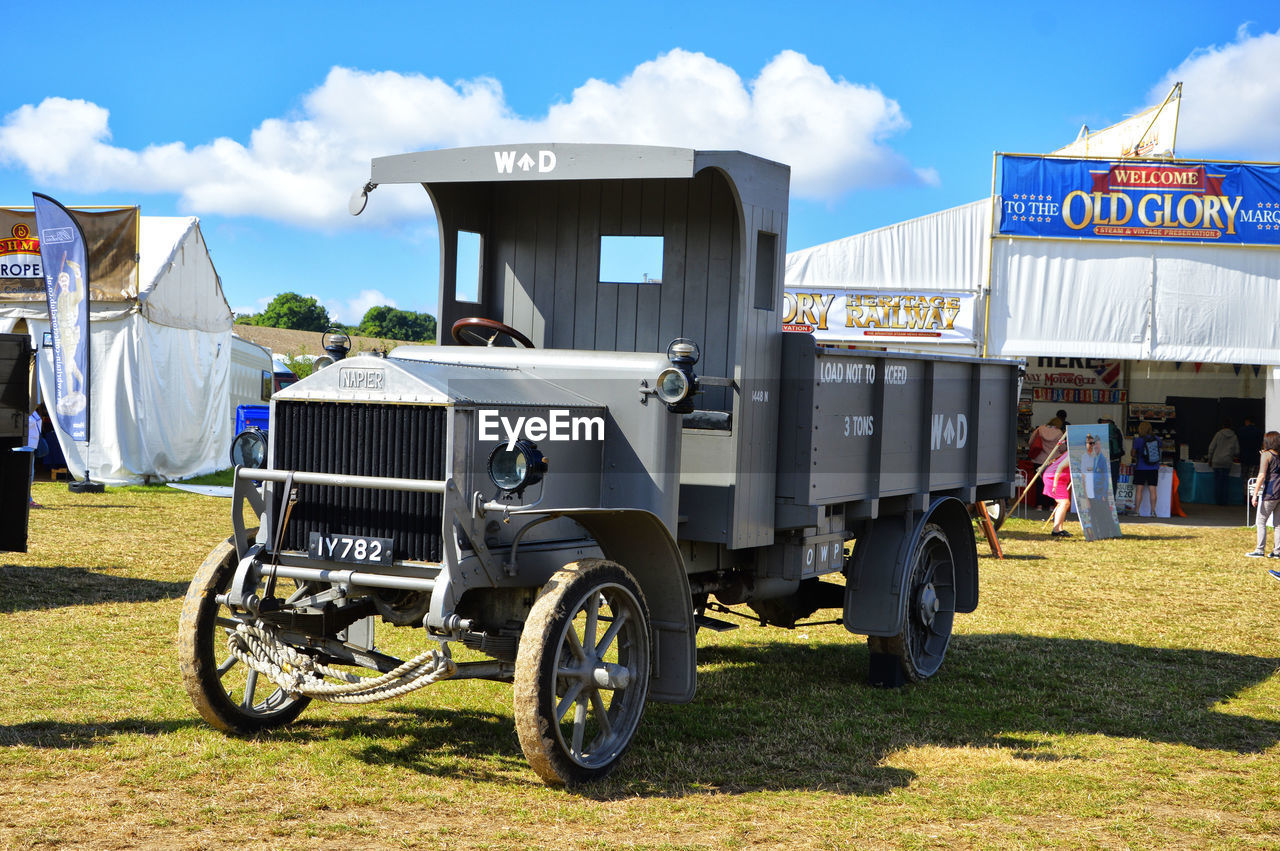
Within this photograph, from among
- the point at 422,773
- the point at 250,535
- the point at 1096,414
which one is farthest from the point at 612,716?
the point at 1096,414

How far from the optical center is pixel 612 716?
5.43 meters

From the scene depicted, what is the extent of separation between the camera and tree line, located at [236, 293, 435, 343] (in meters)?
89.8

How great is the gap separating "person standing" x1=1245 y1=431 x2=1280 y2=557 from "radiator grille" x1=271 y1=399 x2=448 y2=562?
1260cm

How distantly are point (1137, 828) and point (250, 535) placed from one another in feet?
12.9

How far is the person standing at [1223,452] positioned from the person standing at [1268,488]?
797 centimetres

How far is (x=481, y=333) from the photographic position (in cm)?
679

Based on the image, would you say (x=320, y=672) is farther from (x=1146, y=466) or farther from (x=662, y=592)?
(x=1146, y=466)

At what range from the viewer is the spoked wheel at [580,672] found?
4840 millimetres

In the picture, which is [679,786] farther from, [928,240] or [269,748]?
[928,240]

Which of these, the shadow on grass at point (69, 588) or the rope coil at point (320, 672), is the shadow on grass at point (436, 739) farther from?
the shadow on grass at point (69, 588)

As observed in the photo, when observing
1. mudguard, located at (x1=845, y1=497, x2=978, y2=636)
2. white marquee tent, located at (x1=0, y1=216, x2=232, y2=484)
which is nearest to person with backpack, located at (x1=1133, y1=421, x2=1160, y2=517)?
mudguard, located at (x1=845, y1=497, x2=978, y2=636)

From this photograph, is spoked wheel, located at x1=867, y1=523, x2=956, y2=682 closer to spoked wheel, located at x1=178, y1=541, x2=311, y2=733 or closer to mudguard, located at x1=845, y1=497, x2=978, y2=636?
mudguard, located at x1=845, y1=497, x2=978, y2=636

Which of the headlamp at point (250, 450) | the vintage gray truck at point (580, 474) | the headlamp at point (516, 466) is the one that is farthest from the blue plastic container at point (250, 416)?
the headlamp at point (516, 466)
